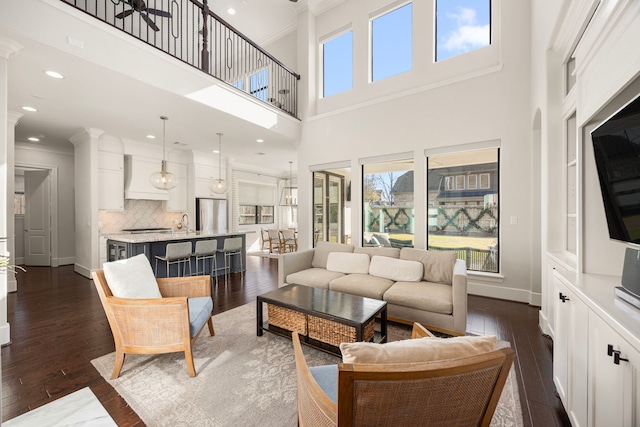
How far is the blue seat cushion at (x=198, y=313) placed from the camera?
2.26 m

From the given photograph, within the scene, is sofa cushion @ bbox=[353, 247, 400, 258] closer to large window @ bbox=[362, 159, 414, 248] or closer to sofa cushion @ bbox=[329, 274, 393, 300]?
sofa cushion @ bbox=[329, 274, 393, 300]

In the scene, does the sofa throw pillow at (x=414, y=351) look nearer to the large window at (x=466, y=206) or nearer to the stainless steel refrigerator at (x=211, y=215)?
the large window at (x=466, y=206)

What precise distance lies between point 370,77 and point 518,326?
473 cm

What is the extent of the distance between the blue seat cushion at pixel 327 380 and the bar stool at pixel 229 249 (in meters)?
4.27

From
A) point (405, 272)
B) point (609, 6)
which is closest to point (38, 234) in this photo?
point (405, 272)

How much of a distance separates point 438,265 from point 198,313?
275 centimetres

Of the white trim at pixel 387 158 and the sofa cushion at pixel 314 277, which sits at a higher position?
the white trim at pixel 387 158

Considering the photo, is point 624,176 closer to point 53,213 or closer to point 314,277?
point 314,277

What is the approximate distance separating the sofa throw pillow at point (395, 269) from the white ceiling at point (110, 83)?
10.9 ft

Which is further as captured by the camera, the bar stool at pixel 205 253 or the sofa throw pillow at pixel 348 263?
the bar stool at pixel 205 253

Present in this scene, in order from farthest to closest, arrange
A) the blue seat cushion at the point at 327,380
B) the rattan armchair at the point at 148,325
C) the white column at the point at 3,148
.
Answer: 1. the white column at the point at 3,148
2. the rattan armchair at the point at 148,325
3. the blue seat cushion at the point at 327,380

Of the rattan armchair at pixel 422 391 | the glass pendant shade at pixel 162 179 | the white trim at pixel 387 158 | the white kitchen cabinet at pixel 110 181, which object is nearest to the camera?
the rattan armchair at pixel 422 391

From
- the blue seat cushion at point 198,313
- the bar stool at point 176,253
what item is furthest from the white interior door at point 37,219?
the blue seat cushion at point 198,313

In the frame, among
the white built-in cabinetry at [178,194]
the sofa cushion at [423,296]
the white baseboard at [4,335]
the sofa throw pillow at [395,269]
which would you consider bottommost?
the white baseboard at [4,335]
